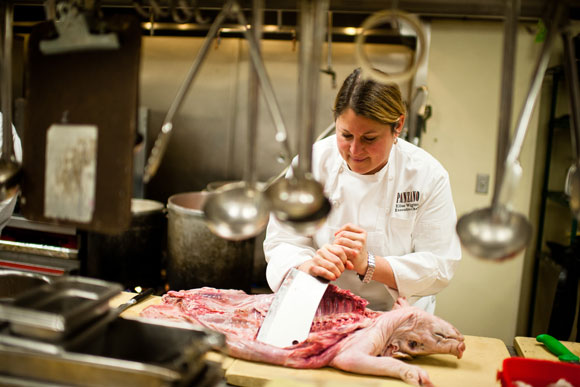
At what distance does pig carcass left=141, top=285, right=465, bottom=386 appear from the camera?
159 cm

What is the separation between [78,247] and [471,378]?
2.75m

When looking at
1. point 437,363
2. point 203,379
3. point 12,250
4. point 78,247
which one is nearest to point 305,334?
point 437,363

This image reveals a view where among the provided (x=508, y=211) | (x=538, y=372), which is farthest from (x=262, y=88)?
(x=538, y=372)

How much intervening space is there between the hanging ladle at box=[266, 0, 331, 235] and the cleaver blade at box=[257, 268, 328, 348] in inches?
30.9

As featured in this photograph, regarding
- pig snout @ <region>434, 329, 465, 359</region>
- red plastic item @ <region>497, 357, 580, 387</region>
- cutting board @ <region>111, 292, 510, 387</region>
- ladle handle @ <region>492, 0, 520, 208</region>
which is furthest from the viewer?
pig snout @ <region>434, 329, 465, 359</region>

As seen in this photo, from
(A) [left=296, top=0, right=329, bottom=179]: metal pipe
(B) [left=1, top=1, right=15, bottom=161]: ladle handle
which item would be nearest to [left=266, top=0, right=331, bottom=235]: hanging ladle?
(A) [left=296, top=0, right=329, bottom=179]: metal pipe

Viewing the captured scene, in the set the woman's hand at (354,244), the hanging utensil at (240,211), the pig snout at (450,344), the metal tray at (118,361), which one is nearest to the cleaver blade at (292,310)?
the woman's hand at (354,244)

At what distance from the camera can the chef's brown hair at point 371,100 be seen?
1.90 metres

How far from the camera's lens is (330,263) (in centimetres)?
187

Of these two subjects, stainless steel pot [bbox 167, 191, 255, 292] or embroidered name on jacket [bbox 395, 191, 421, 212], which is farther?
stainless steel pot [bbox 167, 191, 255, 292]

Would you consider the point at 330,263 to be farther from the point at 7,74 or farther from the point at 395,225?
the point at 7,74

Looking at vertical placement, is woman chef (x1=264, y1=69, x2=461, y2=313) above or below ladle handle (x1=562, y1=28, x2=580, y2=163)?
below

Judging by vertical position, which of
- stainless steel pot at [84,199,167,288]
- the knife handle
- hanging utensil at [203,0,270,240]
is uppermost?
hanging utensil at [203,0,270,240]

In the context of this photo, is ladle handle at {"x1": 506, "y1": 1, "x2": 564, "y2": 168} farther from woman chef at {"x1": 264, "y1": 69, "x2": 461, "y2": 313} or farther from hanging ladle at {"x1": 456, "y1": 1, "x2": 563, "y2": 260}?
woman chef at {"x1": 264, "y1": 69, "x2": 461, "y2": 313}
